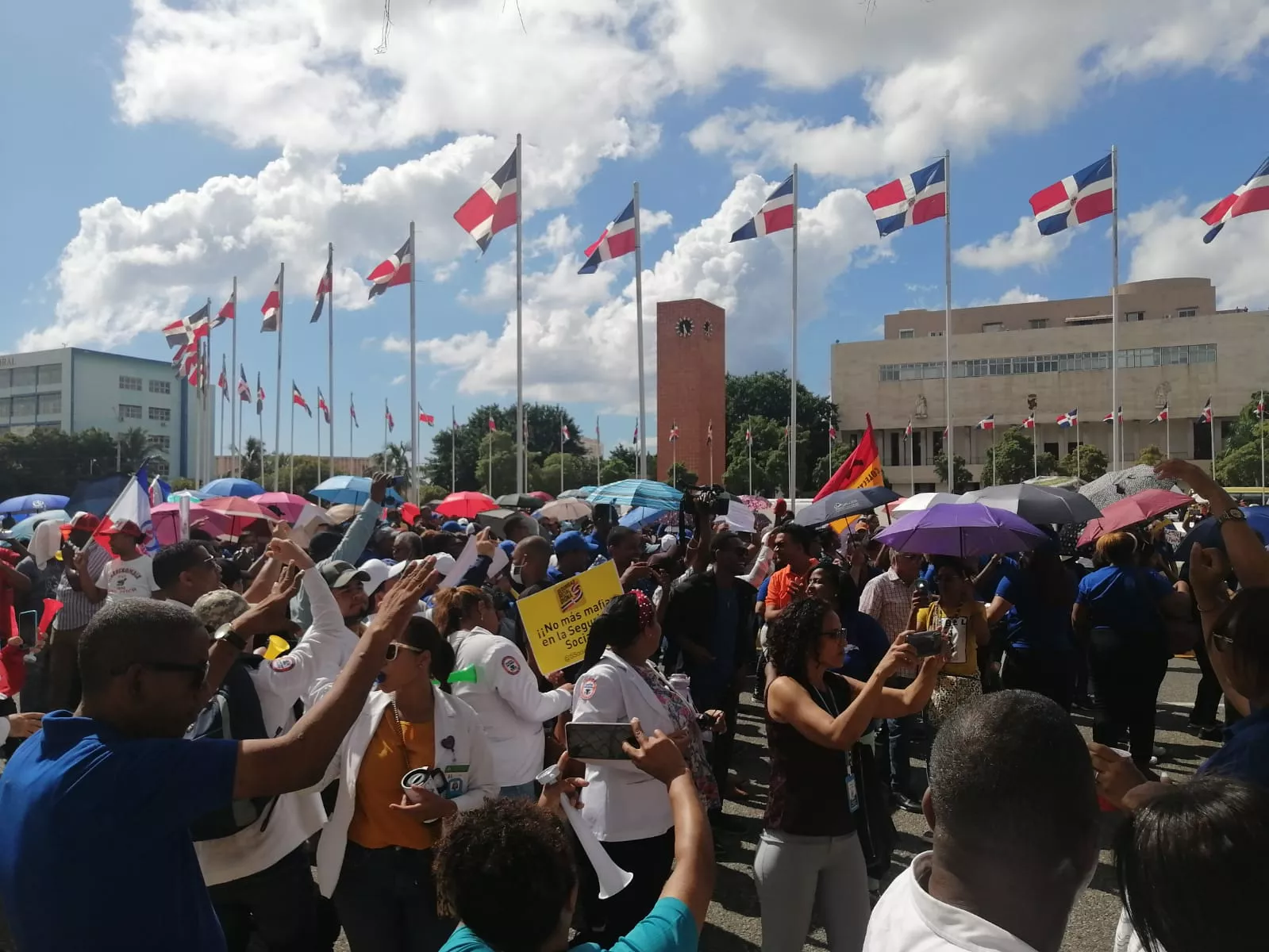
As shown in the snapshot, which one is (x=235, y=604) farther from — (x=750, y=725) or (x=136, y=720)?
(x=750, y=725)

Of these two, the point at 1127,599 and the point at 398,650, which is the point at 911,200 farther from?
the point at 398,650

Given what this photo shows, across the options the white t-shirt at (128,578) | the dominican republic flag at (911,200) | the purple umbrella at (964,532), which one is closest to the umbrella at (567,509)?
the dominican republic flag at (911,200)

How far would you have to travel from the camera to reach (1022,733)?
1.81 meters

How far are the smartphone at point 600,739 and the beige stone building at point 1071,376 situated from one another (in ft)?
→ 212

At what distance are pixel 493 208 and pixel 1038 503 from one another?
58.3ft

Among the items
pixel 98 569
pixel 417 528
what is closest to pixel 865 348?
pixel 417 528

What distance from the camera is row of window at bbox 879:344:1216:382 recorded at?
68.8 metres

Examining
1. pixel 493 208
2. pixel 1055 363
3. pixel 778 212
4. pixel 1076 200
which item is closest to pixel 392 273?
pixel 493 208

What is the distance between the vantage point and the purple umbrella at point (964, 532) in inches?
284

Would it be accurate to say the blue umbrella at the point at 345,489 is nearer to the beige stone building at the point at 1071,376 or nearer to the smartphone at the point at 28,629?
the smartphone at the point at 28,629

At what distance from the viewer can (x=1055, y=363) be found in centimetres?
7188

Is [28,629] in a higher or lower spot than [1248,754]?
lower

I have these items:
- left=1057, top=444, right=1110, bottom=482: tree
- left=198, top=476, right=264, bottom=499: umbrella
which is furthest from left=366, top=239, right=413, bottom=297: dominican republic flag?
left=1057, top=444, right=1110, bottom=482: tree

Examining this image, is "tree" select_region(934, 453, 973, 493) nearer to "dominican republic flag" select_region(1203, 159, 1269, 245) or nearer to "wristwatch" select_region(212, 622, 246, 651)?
"dominican republic flag" select_region(1203, 159, 1269, 245)
